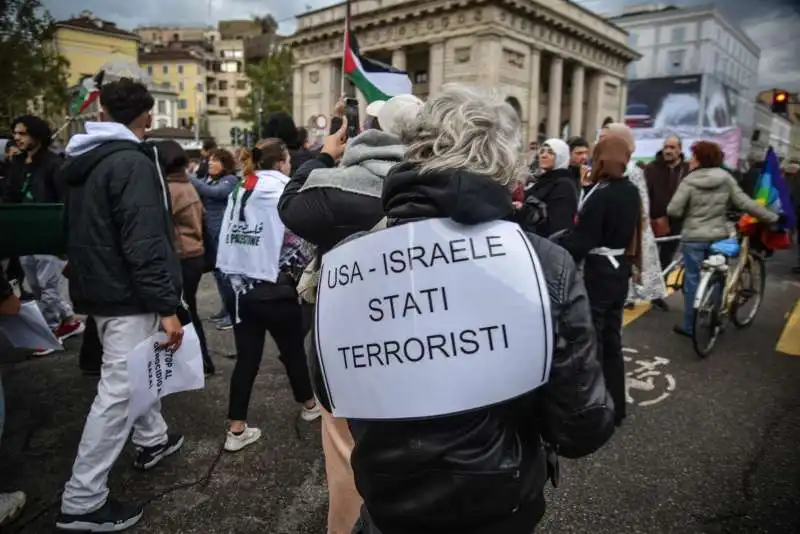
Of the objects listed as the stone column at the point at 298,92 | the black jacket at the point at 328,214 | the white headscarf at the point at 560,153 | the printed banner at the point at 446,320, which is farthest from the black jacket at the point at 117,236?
the stone column at the point at 298,92

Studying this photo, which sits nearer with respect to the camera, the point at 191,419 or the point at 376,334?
the point at 376,334

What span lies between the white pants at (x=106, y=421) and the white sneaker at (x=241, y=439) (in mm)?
748

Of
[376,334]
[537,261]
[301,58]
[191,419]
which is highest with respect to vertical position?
[301,58]

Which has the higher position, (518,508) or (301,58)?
(301,58)

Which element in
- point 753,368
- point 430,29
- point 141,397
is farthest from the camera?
point 430,29

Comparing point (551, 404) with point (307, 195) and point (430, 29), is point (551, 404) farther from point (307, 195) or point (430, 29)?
point (430, 29)

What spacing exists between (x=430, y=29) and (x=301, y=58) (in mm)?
12534

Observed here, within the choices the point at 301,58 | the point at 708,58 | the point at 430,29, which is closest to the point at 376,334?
the point at 430,29

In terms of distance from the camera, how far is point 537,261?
130 cm

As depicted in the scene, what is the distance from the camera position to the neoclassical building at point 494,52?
2998 centimetres

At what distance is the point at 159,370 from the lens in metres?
2.69

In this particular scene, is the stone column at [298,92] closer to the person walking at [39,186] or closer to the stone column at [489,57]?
the stone column at [489,57]

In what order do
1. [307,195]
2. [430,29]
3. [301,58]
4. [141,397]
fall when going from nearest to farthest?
[307,195] < [141,397] < [430,29] < [301,58]

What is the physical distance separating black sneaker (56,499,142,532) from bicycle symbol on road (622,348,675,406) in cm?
322
